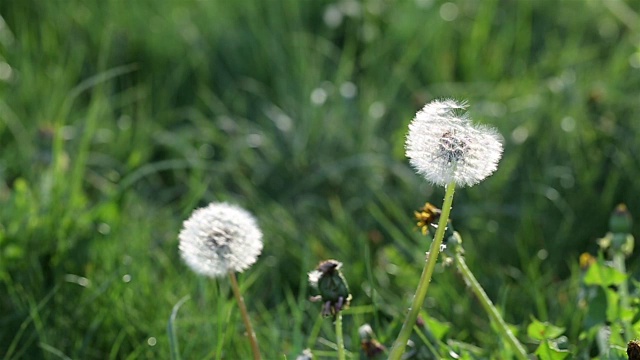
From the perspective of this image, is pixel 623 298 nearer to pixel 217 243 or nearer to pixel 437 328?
pixel 437 328

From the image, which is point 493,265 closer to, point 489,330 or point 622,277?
point 489,330

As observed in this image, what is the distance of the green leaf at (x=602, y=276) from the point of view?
207 cm

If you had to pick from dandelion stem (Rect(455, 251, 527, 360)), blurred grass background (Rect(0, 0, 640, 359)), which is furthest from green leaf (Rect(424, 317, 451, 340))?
dandelion stem (Rect(455, 251, 527, 360))

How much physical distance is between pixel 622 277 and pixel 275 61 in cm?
185

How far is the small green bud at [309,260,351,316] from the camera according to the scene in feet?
5.58

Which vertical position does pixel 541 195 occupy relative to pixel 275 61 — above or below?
below

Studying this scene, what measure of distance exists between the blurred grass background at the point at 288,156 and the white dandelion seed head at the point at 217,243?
0.26 metres

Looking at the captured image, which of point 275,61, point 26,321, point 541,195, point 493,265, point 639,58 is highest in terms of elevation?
point 639,58

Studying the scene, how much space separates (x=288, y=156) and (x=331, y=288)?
160cm

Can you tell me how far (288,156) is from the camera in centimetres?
328

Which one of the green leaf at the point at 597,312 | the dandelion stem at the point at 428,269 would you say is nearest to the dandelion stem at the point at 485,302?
the dandelion stem at the point at 428,269

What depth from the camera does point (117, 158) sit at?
3318mm

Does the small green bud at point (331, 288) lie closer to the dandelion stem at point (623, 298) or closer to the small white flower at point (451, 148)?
the small white flower at point (451, 148)

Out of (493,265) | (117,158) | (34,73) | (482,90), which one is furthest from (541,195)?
(34,73)
